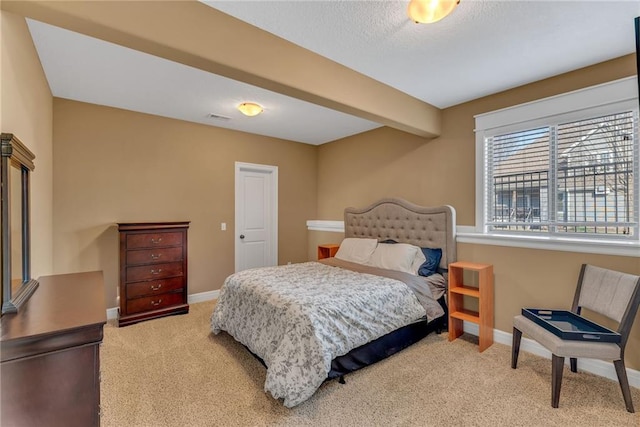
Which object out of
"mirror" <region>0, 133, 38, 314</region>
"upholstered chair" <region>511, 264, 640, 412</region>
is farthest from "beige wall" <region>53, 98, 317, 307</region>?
"upholstered chair" <region>511, 264, 640, 412</region>

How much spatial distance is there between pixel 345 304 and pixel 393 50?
6.90 ft

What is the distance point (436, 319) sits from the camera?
3184mm

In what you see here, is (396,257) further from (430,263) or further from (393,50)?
(393,50)

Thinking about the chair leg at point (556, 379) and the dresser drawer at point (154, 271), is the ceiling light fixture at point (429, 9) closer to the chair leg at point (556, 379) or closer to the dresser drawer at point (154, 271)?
the chair leg at point (556, 379)

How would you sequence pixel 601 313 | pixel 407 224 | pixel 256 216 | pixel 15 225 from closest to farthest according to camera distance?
pixel 15 225 → pixel 601 313 → pixel 407 224 → pixel 256 216

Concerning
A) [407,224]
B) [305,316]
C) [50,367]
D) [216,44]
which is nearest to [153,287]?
[305,316]

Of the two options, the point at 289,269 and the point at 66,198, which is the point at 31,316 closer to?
the point at 289,269

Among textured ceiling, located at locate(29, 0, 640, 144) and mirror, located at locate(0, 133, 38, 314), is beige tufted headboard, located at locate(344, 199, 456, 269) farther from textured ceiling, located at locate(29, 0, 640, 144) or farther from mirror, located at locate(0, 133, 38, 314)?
mirror, located at locate(0, 133, 38, 314)

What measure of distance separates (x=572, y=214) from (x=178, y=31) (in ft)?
11.6

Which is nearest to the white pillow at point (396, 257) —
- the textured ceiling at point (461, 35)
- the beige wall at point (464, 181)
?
the beige wall at point (464, 181)

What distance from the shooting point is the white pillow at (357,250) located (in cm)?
391

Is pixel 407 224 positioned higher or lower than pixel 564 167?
lower

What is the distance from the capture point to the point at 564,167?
2781mm

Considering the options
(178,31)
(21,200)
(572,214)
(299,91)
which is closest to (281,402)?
(21,200)
